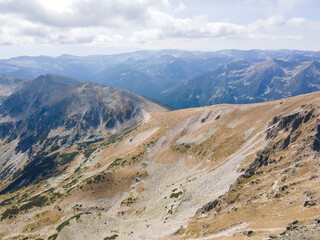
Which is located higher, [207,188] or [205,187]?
[207,188]

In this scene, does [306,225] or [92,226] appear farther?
[92,226]

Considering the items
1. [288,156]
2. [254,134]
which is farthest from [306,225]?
[254,134]

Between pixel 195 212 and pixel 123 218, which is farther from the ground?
pixel 195 212

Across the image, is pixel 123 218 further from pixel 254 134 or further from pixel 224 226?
pixel 254 134

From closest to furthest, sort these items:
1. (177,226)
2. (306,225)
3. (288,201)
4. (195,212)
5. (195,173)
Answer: (306,225), (288,201), (177,226), (195,212), (195,173)

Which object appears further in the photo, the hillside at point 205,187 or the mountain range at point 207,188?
the hillside at point 205,187

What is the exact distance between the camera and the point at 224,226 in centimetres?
4959

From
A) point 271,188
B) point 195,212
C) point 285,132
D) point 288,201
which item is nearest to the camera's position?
point 288,201

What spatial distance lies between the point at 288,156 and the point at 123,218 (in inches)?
2744

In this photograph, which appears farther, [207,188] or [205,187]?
[205,187]

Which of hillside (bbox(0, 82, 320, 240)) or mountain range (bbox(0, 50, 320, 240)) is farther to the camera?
hillside (bbox(0, 82, 320, 240))

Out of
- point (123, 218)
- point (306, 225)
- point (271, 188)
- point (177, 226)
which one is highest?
point (306, 225)

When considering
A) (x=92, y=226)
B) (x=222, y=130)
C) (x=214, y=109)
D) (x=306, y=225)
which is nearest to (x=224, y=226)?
(x=306, y=225)

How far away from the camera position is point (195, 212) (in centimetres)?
6875
